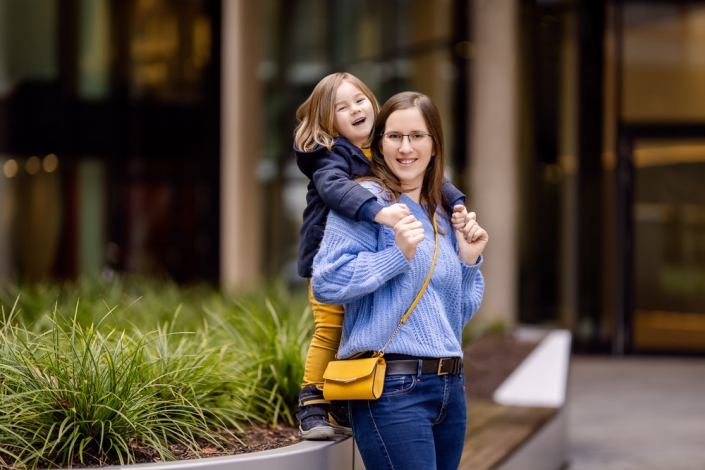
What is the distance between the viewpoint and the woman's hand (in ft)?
9.07

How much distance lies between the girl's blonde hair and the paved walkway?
4317 mm

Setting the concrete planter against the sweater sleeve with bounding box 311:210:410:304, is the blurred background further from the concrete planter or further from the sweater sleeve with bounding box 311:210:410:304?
the sweater sleeve with bounding box 311:210:410:304

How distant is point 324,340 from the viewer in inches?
136

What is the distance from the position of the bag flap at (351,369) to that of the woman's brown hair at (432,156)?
1.73 feet

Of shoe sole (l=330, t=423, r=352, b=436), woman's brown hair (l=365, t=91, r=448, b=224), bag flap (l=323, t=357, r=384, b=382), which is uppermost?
woman's brown hair (l=365, t=91, r=448, b=224)

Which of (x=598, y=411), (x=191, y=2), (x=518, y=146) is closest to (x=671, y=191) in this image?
(x=518, y=146)

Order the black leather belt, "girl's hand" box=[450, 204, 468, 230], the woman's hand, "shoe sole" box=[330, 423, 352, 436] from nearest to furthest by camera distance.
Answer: the woman's hand < the black leather belt < "girl's hand" box=[450, 204, 468, 230] < "shoe sole" box=[330, 423, 352, 436]

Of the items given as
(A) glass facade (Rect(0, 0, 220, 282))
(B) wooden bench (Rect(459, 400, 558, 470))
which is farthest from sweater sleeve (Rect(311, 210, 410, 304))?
(A) glass facade (Rect(0, 0, 220, 282))

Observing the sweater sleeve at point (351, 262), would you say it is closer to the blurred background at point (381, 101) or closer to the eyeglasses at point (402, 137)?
the eyeglasses at point (402, 137)

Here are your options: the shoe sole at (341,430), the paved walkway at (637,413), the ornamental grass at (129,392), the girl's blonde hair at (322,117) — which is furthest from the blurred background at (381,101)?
the girl's blonde hair at (322,117)

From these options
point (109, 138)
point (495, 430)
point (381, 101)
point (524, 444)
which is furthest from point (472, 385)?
point (109, 138)

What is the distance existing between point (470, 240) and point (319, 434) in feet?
3.05

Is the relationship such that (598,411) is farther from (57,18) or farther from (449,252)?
(57,18)

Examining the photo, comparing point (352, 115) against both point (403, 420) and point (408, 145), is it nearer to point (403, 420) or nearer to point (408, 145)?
point (408, 145)
